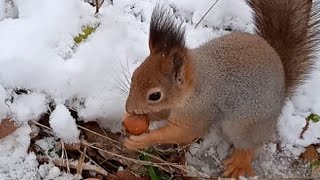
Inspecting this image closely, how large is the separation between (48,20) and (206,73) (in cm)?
58

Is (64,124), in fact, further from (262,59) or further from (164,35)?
(262,59)

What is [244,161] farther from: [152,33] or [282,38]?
[152,33]

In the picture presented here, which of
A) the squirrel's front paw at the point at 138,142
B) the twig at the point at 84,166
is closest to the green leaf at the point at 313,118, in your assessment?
the squirrel's front paw at the point at 138,142

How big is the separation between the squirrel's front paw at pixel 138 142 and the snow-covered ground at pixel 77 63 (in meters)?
0.11

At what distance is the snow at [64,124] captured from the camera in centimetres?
226

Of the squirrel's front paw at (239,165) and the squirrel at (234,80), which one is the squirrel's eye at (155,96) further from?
the squirrel's front paw at (239,165)

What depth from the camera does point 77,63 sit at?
7.70ft

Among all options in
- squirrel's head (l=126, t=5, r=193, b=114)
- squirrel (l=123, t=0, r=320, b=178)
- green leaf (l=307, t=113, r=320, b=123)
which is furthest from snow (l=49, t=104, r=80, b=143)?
green leaf (l=307, t=113, r=320, b=123)

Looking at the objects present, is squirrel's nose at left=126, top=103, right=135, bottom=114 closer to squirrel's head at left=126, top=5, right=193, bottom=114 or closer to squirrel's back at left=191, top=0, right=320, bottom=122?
squirrel's head at left=126, top=5, right=193, bottom=114

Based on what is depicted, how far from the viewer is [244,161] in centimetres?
238

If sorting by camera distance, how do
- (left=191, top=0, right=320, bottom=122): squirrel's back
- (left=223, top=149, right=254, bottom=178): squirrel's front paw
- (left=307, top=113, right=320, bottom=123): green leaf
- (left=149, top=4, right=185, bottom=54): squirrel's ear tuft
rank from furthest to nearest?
(left=307, top=113, right=320, bottom=123): green leaf
(left=223, top=149, right=254, bottom=178): squirrel's front paw
(left=191, top=0, right=320, bottom=122): squirrel's back
(left=149, top=4, right=185, bottom=54): squirrel's ear tuft

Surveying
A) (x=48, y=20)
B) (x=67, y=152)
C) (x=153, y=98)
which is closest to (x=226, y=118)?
(x=153, y=98)

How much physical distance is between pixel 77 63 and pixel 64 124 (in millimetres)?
209

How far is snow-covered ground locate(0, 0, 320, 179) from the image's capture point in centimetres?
227
